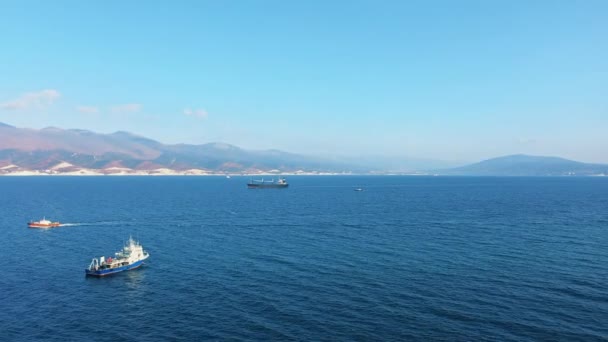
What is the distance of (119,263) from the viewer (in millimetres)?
85500

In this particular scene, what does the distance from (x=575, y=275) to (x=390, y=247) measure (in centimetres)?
3982

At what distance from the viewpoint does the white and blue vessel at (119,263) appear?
80.8 meters

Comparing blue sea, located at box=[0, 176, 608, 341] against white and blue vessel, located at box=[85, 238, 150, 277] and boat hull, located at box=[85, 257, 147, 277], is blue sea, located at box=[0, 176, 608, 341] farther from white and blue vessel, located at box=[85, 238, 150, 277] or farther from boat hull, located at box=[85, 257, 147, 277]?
white and blue vessel, located at box=[85, 238, 150, 277]

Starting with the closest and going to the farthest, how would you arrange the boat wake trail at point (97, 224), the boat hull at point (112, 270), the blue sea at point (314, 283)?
1. the blue sea at point (314, 283)
2. the boat hull at point (112, 270)
3. the boat wake trail at point (97, 224)

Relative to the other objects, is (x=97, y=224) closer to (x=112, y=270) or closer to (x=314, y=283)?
(x=112, y=270)

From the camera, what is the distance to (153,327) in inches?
2201

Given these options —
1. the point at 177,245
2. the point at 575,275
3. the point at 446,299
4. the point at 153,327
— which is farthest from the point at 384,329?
the point at 177,245

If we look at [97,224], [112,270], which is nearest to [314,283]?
[112,270]

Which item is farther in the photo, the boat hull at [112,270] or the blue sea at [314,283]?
the boat hull at [112,270]

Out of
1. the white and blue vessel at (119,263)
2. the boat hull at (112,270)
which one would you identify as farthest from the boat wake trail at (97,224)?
the boat hull at (112,270)

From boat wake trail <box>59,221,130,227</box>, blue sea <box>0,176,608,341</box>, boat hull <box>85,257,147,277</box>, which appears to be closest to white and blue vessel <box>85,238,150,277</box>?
boat hull <box>85,257,147,277</box>

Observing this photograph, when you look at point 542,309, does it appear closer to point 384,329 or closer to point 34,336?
point 384,329

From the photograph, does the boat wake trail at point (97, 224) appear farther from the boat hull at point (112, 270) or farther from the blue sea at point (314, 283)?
the boat hull at point (112, 270)

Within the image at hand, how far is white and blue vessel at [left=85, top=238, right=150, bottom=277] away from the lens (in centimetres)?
8081
